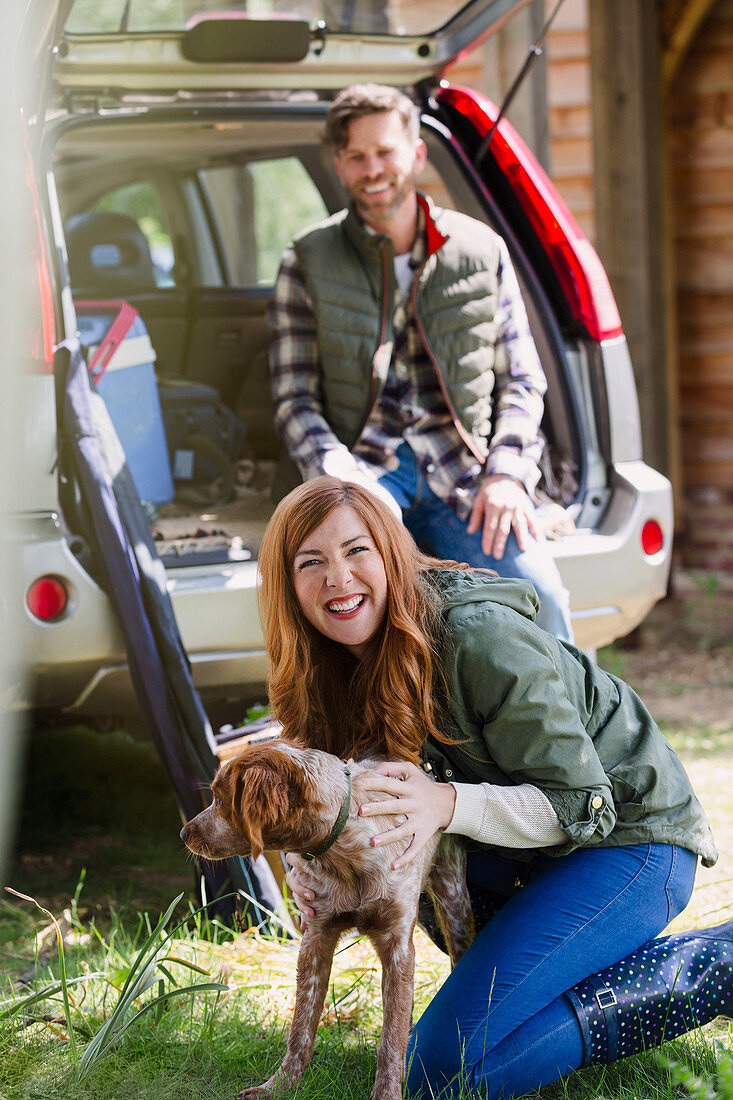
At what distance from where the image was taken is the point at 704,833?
226cm

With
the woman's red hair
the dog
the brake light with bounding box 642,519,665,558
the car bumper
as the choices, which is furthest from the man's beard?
the dog

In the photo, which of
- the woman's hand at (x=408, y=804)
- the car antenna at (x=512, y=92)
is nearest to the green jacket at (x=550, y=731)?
the woman's hand at (x=408, y=804)

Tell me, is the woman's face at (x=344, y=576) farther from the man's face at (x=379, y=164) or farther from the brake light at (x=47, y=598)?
the man's face at (x=379, y=164)

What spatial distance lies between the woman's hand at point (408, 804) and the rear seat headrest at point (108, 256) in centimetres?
357

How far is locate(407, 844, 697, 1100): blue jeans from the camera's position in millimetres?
1999

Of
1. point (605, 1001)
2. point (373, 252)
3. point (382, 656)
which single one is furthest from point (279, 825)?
point (373, 252)

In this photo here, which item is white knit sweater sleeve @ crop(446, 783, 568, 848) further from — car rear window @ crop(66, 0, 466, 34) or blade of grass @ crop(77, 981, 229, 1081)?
car rear window @ crop(66, 0, 466, 34)

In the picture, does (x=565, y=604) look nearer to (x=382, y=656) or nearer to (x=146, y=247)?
(x=382, y=656)

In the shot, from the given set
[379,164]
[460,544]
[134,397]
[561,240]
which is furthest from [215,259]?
[460,544]

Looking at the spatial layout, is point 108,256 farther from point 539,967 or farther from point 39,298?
point 539,967

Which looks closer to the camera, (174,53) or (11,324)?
(11,324)

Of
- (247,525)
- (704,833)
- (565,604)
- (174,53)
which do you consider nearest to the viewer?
(704,833)

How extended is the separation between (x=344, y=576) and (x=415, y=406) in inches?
50.8

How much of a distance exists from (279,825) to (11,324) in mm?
850
